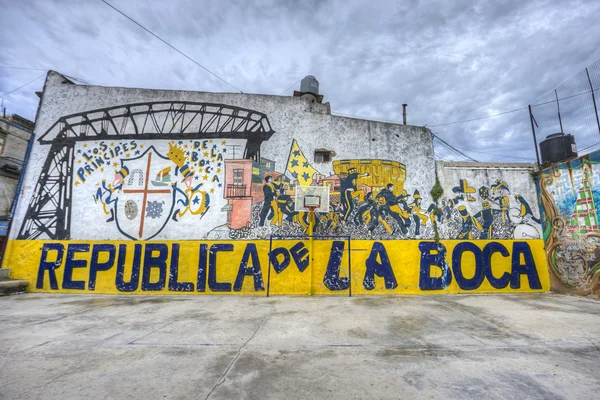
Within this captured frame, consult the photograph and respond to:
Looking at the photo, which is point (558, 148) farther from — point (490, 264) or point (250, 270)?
point (250, 270)

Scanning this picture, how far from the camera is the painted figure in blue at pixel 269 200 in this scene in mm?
8383

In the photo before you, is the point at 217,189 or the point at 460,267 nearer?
the point at 460,267

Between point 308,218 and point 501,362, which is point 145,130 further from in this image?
point 501,362

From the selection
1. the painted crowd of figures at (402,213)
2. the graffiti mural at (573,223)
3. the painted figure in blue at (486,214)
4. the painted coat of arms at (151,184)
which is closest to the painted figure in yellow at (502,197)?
the painted crowd of figures at (402,213)

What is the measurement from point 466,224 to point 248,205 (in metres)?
7.05

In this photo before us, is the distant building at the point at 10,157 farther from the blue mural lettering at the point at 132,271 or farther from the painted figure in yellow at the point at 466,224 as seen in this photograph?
the painted figure in yellow at the point at 466,224

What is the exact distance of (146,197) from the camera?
8.51 metres

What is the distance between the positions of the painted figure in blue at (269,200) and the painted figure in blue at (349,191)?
211cm

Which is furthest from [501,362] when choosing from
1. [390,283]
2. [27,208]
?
[27,208]

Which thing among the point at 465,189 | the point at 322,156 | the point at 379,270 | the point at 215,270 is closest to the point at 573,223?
the point at 465,189

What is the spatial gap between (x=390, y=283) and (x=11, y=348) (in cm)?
801

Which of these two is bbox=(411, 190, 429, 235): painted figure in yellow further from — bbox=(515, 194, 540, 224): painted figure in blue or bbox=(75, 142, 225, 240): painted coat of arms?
bbox=(75, 142, 225, 240): painted coat of arms

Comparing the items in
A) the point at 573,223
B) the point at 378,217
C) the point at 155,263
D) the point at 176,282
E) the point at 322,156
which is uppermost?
the point at 322,156

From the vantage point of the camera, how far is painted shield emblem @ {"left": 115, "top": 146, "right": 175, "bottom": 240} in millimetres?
8312
